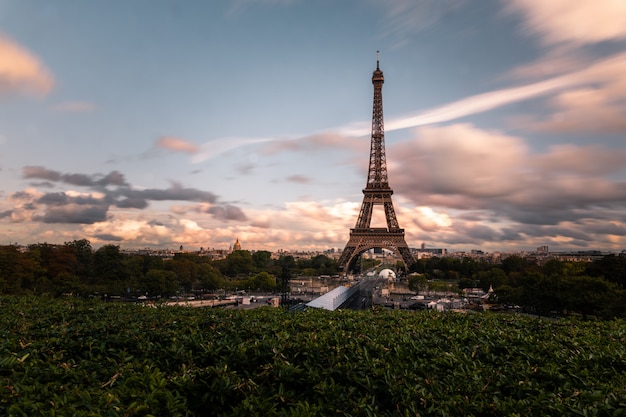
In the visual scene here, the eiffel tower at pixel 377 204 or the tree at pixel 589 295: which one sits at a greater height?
the eiffel tower at pixel 377 204

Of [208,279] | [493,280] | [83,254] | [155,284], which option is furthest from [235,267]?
[493,280]

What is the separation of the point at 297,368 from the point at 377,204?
61311 millimetres

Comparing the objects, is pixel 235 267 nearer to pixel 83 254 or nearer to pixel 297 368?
pixel 83 254

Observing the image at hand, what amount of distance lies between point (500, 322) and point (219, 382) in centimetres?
750

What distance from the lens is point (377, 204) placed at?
215ft

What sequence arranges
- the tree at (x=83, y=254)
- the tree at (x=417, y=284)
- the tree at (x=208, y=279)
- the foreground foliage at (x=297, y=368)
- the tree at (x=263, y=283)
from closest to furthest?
the foreground foliage at (x=297, y=368) → the tree at (x=83, y=254) → the tree at (x=208, y=279) → the tree at (x=263, y=283) → the tree at (x=417, y=284)

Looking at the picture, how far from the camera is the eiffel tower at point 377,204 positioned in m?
64.2

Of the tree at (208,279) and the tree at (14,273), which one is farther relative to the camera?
the tree at (208,279)

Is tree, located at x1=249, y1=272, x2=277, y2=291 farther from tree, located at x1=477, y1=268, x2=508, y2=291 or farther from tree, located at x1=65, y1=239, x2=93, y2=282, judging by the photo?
tree, located at x1=477, y1=268, x2=508, y2=291

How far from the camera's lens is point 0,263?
120ft

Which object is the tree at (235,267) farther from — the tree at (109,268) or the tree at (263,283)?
the tree at (109,268)

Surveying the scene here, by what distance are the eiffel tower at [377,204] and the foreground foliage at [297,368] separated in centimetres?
5561

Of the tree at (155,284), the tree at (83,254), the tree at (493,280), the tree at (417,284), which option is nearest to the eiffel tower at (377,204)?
the tree at (417,284)

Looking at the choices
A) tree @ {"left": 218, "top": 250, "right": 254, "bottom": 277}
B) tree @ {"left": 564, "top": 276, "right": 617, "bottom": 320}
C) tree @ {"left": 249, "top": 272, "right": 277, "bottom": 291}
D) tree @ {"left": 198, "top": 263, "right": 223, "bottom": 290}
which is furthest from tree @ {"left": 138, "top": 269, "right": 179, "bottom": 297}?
tree @ {"left": 564, "top": 276, "right": 617, "bottom": 320}
